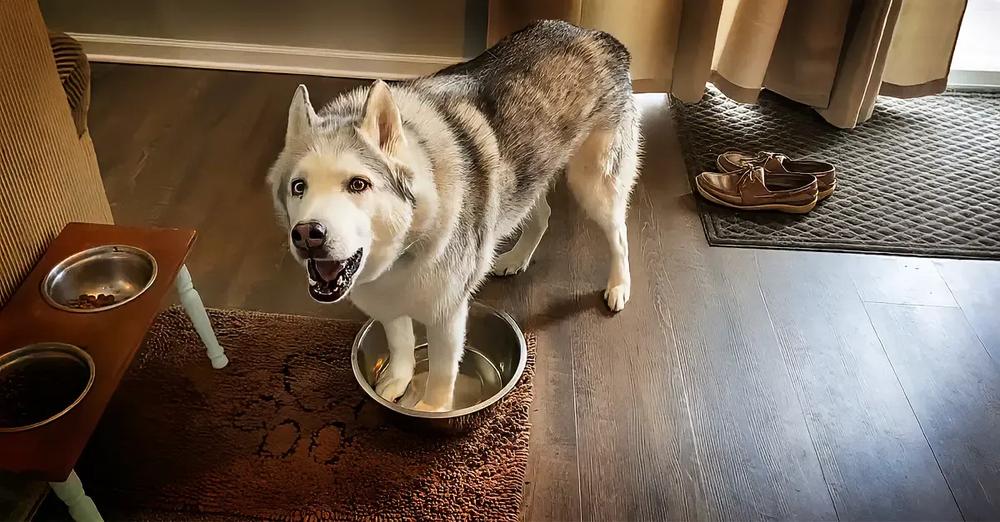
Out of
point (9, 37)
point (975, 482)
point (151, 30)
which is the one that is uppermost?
point (9, 37)

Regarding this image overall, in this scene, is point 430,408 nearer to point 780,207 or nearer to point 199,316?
point 199,316

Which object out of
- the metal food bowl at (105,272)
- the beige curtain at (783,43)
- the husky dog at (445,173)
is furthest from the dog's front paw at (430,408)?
the beige curtain at (783,43)

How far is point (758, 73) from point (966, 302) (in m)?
1.20

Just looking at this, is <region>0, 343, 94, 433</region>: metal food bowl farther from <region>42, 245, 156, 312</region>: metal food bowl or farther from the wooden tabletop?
<region>42, 245, 156, 312</region>: metal food bowl

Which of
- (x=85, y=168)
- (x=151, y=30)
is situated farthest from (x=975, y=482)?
(x=151, y=30)

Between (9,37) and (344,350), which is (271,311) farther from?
(9,37)

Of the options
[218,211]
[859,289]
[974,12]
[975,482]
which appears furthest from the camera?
[974,12]

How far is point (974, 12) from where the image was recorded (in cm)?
360

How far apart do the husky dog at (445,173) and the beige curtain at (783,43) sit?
3.27ft

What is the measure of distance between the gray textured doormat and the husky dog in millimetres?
762

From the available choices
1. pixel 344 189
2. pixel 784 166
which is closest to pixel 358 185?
pixel 344 189

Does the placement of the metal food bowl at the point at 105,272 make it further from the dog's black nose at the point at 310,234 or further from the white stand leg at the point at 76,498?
the dog's black nose at the point at 310,234

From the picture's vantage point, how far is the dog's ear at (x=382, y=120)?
4.15ft

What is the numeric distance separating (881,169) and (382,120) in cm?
228
